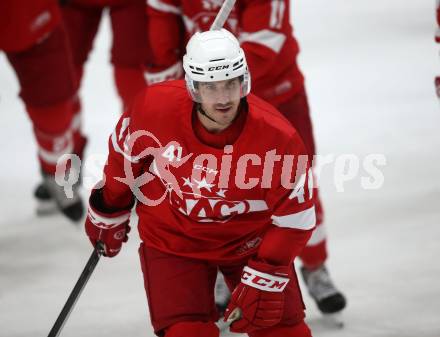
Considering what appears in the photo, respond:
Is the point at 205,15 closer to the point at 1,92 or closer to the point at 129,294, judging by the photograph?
the point at 129,294

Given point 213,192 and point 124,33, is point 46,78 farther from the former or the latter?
point 213,192

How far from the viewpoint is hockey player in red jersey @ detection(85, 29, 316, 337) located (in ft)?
7.63

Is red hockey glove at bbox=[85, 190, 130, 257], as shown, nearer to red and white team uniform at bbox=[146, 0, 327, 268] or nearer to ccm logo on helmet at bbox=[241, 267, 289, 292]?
ccm logo on helmet at bbox=[241, 267, 289, 292]

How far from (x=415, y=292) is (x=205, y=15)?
42.9 inches

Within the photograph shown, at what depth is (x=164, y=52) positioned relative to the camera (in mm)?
3285

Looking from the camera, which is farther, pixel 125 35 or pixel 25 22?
pixel 125 35

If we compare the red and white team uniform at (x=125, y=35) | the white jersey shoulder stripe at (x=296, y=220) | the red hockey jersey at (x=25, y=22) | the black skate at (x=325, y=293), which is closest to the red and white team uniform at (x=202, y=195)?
the white jersey shoulder stripe at (x=296, y=220)

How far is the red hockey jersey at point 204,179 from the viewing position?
2.34 metres

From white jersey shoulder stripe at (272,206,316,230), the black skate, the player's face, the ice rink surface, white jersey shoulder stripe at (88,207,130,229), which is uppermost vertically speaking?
the player's face

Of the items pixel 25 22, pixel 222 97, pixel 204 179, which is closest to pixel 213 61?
pixel 222 97

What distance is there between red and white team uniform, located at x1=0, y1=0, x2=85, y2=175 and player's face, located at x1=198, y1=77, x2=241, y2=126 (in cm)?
148

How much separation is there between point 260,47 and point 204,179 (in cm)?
73

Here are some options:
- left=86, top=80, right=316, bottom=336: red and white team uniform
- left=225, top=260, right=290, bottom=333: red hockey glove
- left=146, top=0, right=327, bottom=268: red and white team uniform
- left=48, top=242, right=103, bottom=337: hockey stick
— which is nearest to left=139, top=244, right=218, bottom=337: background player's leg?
left=86, top=80, right=316, bottom=336: red and white team uniform

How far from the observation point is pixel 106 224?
263 centimetres
